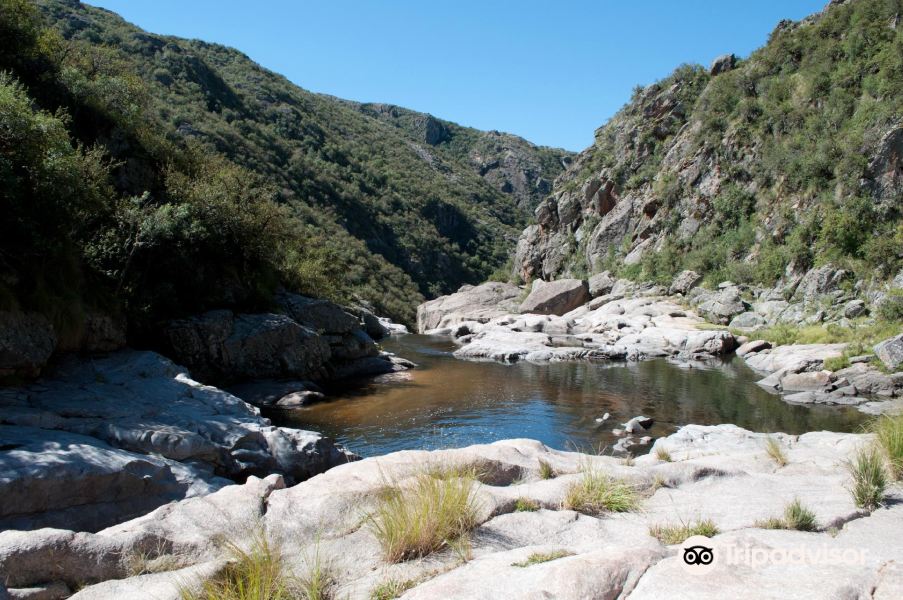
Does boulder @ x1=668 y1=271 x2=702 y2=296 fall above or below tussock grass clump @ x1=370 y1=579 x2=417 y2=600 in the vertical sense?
above

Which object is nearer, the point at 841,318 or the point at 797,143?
the point at 841,318

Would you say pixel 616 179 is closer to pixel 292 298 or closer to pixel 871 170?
pixel 871 170

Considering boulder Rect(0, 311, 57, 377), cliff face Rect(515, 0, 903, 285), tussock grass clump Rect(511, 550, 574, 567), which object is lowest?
boulder Rect(0, 311, 57, 377)

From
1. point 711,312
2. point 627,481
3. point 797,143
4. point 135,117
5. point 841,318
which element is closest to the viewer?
point 627,481

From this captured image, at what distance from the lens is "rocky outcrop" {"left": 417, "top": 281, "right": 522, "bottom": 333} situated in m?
50.2

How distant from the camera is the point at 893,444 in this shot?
6109 millimetres

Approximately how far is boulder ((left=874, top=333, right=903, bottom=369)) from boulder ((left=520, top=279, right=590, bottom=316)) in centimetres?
3014

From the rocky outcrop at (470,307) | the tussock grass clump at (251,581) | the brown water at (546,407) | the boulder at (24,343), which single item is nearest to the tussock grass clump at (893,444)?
the tussock grass clump at (251,581)

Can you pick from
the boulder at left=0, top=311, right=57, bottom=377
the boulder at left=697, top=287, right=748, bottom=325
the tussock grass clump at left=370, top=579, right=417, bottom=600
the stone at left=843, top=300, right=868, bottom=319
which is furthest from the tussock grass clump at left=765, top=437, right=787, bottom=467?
the boulder at left=697, top=287, right=748, bottom=325

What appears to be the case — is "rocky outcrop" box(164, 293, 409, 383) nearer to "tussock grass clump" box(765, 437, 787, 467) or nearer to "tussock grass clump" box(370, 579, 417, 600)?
"tussock grass clump" box(765, 437, 787, 467)

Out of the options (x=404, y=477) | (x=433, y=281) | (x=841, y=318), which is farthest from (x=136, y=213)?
(x=433, y=281)

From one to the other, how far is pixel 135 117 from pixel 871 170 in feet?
125

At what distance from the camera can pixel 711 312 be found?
33500 millimetres

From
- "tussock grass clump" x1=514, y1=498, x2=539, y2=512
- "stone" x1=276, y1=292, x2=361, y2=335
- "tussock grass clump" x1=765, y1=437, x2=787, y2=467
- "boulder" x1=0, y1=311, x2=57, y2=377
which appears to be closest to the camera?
"tussock grass clump" x1=514, y1=498, x2=539, y2=512
